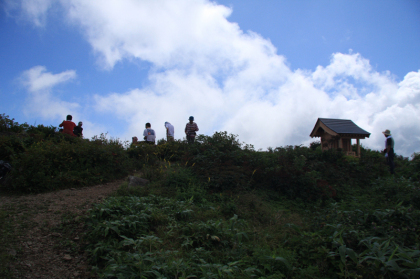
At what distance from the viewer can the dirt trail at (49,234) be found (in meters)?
3.44

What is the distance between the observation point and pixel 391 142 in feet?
33.8

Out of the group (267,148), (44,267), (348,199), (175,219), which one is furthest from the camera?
(267,148)

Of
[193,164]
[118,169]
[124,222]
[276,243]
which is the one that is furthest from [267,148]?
[124,222]

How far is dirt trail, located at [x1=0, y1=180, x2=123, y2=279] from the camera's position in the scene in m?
3.44

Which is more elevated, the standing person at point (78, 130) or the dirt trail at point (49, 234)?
the standing person at point (78, 130)

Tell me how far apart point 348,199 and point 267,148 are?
6.19 m

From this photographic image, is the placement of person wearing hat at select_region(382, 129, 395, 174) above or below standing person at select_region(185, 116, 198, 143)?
below

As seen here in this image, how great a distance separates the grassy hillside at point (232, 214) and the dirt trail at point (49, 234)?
0.28 metres

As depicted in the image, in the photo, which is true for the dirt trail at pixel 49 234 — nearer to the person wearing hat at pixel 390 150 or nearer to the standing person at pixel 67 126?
the standing person at pixel 67 126

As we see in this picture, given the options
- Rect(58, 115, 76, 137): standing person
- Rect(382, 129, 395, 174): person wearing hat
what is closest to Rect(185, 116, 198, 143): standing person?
Rect(58, 115, 76, 137): standing person

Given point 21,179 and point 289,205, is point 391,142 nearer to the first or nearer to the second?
point 289,205

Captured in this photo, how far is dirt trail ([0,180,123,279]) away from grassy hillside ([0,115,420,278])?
282 millimetres

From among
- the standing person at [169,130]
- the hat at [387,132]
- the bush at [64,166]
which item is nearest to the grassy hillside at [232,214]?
the bush at [64,166]

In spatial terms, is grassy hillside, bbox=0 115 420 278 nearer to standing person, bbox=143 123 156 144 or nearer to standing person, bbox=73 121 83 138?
standing person, bbox=143 123 156 144
